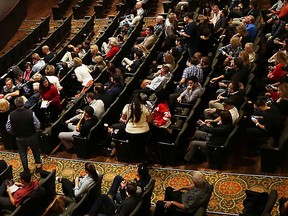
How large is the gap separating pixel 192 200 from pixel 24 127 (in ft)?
6.38

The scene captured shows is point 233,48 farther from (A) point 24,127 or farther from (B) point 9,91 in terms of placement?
(B) point 9,91

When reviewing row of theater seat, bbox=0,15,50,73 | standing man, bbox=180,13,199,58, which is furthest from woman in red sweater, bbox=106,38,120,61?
row of theater seat, bbox=0,15,50,73

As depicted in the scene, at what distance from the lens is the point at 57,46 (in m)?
8.65

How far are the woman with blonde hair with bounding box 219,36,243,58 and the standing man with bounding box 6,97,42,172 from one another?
2.58 metres

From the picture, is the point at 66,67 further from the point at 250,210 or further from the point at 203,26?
the point at 250,210

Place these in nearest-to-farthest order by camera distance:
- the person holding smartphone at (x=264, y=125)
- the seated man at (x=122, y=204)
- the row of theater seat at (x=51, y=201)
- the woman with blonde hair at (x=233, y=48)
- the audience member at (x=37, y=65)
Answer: the seated man at (x=122, y=204), the row of theater seat at (x=51, y=201), the person holding smartphone at (x=264, y=125), the woman with blonde hair at (x=233, y=48), the audience member at (x=37, y=65)

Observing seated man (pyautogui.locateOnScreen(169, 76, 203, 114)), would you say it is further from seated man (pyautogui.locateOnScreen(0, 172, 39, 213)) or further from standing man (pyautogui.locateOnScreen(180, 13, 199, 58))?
seated man (pyautogui.locateOnScreen(0, 172, 39, 213))

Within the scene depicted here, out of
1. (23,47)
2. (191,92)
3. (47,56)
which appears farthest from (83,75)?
(23,47)

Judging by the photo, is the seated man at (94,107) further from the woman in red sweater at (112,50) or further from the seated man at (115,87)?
the woman in red sweater at (112,50)

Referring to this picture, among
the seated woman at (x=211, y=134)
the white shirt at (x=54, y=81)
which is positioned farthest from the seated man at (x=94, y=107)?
the seated woman at (x=211, y=134)

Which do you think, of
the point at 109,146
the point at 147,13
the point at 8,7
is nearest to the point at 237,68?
the point at 109,146

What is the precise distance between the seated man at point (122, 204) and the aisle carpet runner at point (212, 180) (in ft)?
2.03

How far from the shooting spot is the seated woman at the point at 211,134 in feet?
15.2

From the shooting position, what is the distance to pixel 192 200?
391cm
